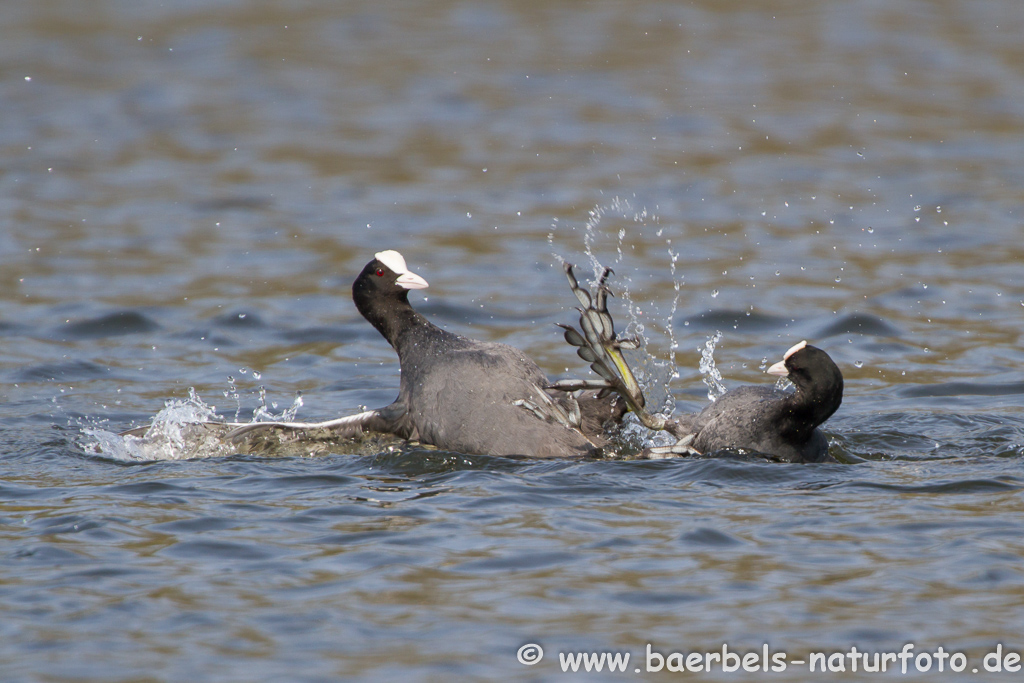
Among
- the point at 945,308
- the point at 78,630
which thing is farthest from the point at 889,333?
the point at 78,630

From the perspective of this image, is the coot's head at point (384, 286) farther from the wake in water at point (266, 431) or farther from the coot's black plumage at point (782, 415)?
the coot's black plumage at point (782, 415)

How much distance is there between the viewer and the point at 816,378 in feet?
16.4

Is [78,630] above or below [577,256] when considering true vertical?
below

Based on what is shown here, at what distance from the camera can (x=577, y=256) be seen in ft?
31.0

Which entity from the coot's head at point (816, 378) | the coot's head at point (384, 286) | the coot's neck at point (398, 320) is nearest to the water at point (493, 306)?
the coot's head at point (816, 378)

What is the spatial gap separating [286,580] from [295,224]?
22.1ft

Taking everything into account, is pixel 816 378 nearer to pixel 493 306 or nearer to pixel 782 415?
pixel 782 415

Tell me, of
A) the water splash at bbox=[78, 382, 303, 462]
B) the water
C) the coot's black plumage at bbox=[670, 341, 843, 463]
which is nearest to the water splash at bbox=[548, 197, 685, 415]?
the water

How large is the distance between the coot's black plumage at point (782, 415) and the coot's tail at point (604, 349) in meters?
0.21

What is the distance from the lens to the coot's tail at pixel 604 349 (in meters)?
A: 5.47

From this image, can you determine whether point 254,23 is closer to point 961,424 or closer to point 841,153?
point 841,153

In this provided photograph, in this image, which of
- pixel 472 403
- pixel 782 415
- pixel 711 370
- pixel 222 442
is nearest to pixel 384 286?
pixel 472 403

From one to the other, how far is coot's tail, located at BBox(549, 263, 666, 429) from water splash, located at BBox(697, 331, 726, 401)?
2.54 feet

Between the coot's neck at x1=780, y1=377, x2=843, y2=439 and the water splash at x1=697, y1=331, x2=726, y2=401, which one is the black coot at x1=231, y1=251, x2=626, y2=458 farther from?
the water splash at x1=697, y1=331, x2=726, y2=401
